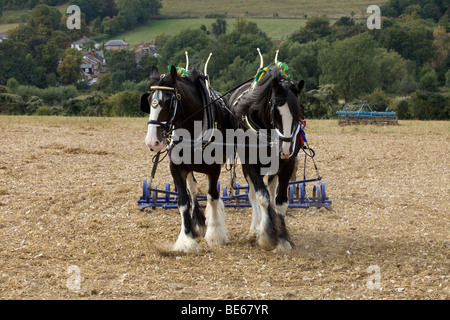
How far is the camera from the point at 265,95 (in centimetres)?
700

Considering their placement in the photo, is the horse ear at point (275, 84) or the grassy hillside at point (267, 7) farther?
the grassy hillside at point (267, 7)

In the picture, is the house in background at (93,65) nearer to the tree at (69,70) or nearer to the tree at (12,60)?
the tree at (69,70)

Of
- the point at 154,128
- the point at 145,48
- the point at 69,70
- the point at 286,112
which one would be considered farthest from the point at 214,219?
the point at 145,48

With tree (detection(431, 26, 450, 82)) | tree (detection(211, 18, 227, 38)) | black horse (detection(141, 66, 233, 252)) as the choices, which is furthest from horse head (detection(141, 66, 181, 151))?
tree (detection(211, 18, 227, 38))

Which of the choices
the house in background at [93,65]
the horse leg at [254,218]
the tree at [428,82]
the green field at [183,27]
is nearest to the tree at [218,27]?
the green field at [183,27]

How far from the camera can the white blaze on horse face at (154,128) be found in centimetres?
650

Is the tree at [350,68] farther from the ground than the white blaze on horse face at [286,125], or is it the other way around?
the tree at [350,68]

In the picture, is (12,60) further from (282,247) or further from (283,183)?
(282,247)

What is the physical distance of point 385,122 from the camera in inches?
1168

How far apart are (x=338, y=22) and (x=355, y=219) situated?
96095mm

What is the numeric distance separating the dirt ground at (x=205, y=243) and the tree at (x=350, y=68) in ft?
149

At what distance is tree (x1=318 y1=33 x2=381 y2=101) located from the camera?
58719mm

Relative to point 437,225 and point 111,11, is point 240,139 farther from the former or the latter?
point 111,11

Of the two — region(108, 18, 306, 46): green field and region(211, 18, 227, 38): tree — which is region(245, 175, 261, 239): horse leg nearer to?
region(108, 18, 306, 46): green field
